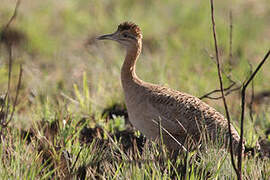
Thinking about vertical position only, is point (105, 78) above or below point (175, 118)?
above

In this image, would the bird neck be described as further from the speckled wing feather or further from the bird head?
the speckled wing feather

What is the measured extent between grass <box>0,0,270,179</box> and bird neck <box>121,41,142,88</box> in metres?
0.51

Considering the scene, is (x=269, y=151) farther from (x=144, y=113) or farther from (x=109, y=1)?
(x=109, y=1)

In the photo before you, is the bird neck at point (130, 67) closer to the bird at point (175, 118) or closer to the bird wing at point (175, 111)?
the bird at point (175, 118)

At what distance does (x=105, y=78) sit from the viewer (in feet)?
18.6

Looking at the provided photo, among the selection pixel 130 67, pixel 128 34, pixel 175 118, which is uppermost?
pixel 128 34

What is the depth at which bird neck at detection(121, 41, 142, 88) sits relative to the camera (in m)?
4.11

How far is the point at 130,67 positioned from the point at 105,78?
5.03 feet

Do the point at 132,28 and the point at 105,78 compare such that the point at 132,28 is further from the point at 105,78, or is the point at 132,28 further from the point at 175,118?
the point at 105,78

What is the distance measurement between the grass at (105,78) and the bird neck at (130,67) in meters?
0.51

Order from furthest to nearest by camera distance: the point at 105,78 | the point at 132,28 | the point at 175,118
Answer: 1. the point at 105,78
2. the point at 132,28
3. the point at 175,118

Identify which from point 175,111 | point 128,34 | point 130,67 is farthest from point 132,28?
point 175,111

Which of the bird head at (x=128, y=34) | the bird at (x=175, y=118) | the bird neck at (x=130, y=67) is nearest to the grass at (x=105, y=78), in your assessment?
the bird at (x=175, y=118)

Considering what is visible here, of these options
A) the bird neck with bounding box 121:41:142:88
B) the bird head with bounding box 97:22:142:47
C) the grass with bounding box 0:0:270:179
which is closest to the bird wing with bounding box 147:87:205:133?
the grass with bounding box 0:0:270:179
